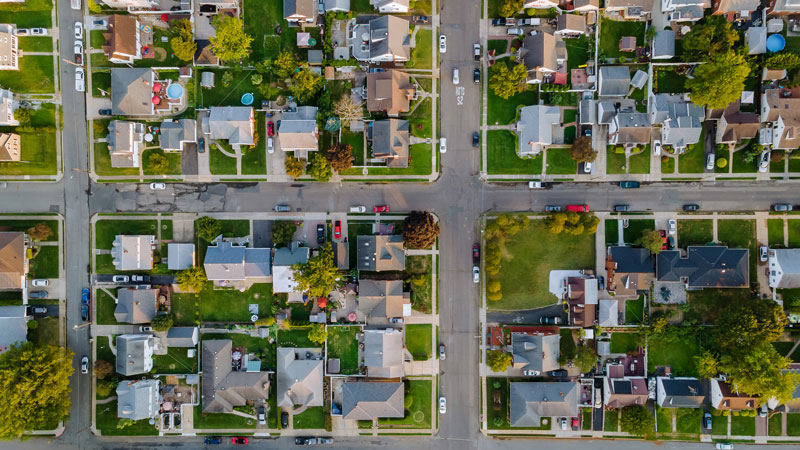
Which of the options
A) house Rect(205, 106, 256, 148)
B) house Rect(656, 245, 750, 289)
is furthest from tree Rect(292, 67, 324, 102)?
house Rect(656, 245, 750, 289)

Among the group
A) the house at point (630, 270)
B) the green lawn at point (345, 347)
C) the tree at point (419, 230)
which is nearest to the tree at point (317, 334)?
the green lawn at point (345, 347)

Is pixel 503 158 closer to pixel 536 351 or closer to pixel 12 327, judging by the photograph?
pixel 536 351

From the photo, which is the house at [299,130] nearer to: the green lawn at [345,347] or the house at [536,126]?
the green lawn at [345,347]

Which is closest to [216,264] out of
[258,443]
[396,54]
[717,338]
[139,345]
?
[139,345]

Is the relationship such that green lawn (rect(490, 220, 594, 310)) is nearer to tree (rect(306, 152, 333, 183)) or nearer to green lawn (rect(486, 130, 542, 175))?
green lawn (rect(486, 130, 542, 175))

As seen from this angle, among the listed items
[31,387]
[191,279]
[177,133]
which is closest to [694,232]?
[191,279]

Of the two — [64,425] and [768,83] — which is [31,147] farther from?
[768,83]
